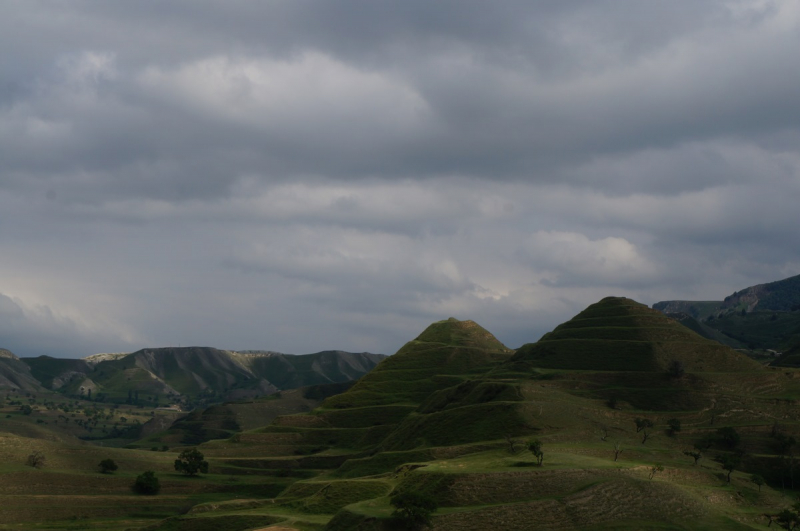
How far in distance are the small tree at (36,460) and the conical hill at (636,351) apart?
368ft

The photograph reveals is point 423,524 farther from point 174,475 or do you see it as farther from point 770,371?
point 770,371

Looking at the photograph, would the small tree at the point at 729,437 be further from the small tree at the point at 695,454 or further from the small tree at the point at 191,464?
the small tree at the point at 191,464

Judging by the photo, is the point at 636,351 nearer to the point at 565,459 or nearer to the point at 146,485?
the point at 565,459

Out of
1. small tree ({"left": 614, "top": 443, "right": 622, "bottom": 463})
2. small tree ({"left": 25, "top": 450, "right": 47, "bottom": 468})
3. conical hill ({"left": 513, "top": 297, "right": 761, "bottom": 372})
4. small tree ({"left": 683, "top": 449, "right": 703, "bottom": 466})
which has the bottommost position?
small tree ({"left": 683, "top": 449, "right": 703, "bottom": 466})

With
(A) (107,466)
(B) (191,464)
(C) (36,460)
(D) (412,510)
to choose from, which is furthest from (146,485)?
(D) (412,510)

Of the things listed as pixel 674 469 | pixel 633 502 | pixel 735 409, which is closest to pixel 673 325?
pixel 735 409

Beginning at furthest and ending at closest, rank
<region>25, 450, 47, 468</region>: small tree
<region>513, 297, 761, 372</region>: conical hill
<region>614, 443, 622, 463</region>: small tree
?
<region>513, 297, 761, 372</region>: conical hill → <region>25, 450, 47, 468</region>: small tree → <region>614, 443, 622, 463</region>: small tree

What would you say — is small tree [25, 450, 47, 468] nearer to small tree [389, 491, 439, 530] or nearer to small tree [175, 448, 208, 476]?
small tree [175, 448, 208, 476]

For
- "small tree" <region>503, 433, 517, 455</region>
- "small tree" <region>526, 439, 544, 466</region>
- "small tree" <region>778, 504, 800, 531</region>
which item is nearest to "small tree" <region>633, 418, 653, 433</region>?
"small tree" <region>503, 433, 517, 455</region>

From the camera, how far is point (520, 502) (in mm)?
89625

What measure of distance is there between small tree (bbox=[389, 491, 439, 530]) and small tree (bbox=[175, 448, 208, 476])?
4067 inches

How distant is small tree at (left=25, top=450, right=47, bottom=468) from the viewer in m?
162

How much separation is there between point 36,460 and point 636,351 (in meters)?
134

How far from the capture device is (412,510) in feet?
276
